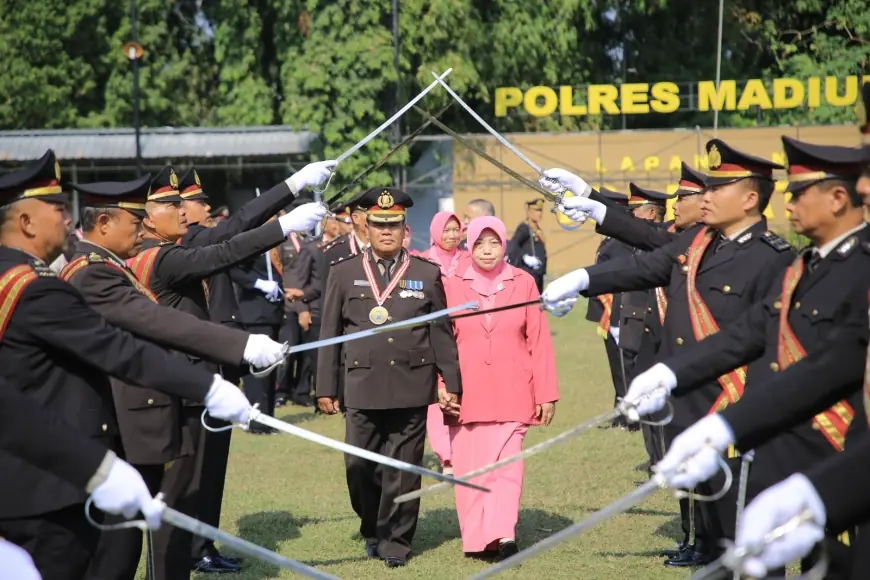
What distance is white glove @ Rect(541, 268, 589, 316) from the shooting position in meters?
6.73

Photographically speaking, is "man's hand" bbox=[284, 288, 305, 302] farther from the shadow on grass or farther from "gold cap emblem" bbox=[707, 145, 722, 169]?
"gold cap emblem" bbox=[707, 145, 722, 169]

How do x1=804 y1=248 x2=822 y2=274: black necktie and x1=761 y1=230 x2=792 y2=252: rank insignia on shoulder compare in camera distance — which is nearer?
x1=804 y1=248 x2=822 y2=274: black necktie

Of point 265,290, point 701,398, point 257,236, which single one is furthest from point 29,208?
point 265,290

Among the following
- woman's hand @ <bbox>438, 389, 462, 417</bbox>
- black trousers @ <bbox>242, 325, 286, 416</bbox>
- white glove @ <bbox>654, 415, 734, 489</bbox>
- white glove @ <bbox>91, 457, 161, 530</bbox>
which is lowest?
black trousers @ <bbox>242, 325, 286, 416</bbox>

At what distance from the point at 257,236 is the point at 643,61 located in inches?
1387

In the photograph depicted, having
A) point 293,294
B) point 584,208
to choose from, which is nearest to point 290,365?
point 293,294

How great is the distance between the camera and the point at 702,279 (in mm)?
6684

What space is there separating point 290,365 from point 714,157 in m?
10.0

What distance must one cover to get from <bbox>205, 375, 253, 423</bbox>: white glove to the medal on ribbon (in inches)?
140

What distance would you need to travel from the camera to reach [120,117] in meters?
38.8

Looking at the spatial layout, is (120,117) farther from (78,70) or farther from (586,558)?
(586,558)

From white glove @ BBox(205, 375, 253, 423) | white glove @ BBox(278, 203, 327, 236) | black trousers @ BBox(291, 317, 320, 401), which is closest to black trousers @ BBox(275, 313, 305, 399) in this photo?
black trousers @ BBox(291, 317, 320, 401)

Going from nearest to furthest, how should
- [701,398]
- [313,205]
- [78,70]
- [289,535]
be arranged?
[701,398]
[313,205]
[289,535]
[78,70]

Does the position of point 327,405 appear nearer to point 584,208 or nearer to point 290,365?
point 584,208
